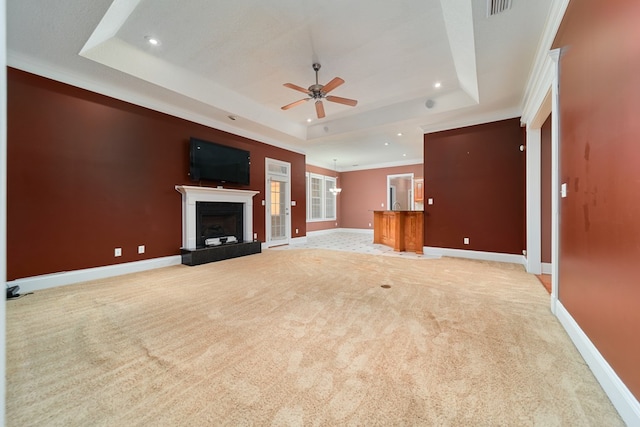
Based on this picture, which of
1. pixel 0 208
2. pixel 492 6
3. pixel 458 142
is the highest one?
pixel 492 6

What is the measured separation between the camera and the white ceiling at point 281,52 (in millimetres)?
2705

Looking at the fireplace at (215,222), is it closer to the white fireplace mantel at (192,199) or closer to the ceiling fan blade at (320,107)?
the white fireplace mantel at (192,199)

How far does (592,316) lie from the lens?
167 centimetres

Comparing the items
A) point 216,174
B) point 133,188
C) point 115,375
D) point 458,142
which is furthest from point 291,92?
point 115,375

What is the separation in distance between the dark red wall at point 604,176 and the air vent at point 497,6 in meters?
0.46

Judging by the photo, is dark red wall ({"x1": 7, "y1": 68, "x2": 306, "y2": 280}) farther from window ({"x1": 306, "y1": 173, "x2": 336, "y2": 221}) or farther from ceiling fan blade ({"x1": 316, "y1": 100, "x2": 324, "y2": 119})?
window ({"x1": 306, "y1": 173, "x2": 336, "y2": 221})

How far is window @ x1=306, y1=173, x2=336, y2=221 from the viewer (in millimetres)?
9758

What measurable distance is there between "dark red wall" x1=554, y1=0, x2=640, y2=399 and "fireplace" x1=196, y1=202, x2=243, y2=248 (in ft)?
17.1

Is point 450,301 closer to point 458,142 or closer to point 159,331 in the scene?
point 159,331

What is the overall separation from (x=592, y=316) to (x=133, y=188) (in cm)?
545

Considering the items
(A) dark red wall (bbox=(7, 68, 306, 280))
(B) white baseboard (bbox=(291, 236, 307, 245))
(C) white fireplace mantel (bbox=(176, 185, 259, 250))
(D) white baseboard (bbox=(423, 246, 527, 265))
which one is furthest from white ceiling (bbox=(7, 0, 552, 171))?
(B) white baseboard (bbox=(291, 236, 307, 245))

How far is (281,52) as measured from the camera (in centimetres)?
352

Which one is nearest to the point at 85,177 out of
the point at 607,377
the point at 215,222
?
the point at 215,222

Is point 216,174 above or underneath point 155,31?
underneath
